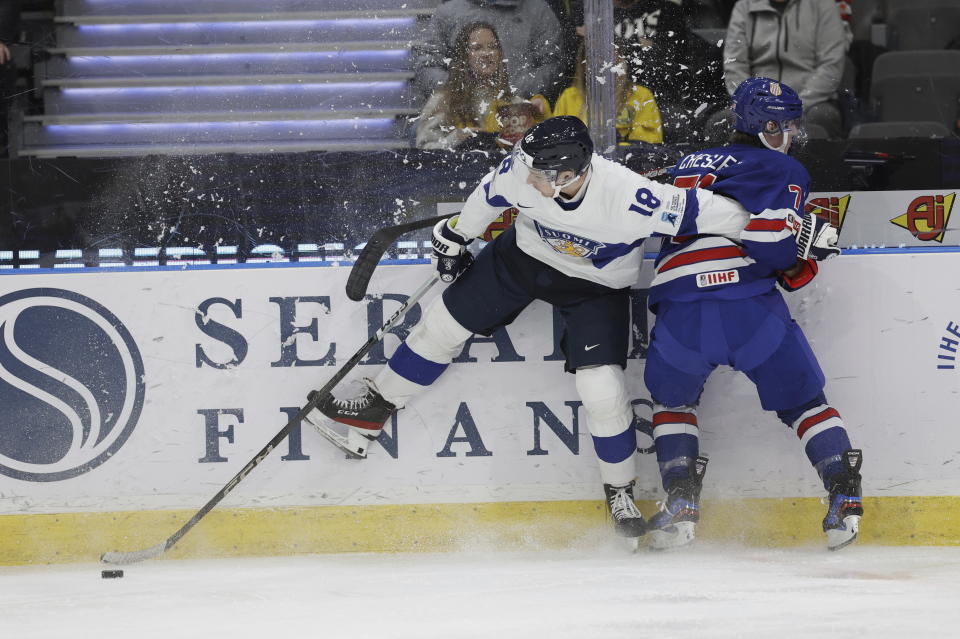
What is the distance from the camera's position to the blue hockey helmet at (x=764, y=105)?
263cm

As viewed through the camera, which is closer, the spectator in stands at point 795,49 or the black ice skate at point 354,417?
the black ice skate at point 354,417

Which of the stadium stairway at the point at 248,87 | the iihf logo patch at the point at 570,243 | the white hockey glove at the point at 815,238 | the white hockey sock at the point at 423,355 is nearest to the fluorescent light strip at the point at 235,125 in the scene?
the stadium stairway at the point at 248,87

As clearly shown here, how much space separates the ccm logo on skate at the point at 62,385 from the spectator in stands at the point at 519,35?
3.80 feet

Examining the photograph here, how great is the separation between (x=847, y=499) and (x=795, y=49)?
1.30 meters

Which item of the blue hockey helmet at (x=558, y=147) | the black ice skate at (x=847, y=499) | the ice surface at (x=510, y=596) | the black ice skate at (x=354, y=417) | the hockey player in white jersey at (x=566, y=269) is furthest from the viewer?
the black ice skate at (x=354, y=417)

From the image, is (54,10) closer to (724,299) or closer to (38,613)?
(38,613)

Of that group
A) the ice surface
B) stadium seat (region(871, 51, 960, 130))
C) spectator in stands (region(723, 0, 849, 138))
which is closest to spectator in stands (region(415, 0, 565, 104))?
spectator in stands (region(723, 0, 849, 138))

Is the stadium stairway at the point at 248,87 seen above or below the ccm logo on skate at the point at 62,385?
above

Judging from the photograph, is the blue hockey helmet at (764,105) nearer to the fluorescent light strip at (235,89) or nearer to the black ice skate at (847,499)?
the black ice skate at (847,499)

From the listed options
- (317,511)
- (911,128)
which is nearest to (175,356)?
(317,511)

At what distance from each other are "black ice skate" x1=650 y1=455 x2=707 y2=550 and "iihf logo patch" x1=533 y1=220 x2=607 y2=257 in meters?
0.60

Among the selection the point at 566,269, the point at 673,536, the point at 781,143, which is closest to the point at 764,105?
the point at 781,143

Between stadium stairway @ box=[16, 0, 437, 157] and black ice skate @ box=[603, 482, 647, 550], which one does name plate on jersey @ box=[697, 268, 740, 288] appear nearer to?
black ice skate @ box=[603, 482, 647, 550]

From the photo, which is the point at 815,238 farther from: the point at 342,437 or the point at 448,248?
the point at 342,437
